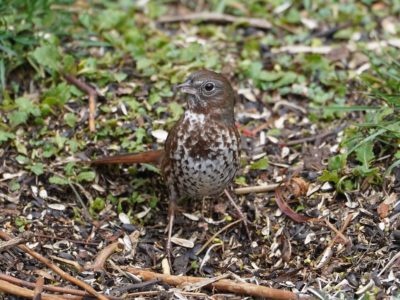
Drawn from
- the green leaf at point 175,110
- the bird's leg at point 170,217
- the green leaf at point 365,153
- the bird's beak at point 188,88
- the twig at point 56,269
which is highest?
the bird's beak at point 188,88

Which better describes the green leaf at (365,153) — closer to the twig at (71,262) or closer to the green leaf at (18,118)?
the twig at (71,262)

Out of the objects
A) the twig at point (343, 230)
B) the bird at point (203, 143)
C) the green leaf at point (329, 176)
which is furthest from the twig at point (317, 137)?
the twig at point (343, 230)

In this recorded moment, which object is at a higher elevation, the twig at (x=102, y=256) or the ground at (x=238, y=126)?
the ground at (x=238, y=126)

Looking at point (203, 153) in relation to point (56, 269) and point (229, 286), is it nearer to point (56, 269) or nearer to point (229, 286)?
point (229, 286)

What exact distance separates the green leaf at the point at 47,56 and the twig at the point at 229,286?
1.91 meters

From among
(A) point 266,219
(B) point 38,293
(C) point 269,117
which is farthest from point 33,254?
(C) point 269,117

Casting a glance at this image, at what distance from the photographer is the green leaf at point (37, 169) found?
532 cm

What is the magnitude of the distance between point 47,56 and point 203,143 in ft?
5.44

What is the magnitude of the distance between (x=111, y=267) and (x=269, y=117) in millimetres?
1957

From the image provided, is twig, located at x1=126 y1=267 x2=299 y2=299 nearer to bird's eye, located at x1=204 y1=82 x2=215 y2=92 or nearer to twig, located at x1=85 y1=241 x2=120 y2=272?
twig, located at x1=85 y1=241 x2=120 y2=272

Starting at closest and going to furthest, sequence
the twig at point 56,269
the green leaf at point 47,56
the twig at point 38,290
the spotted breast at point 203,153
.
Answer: the twig at point 38,290, the twig at point 56,269, the spotted breast at point 203,153, the green leaf at point 47,56

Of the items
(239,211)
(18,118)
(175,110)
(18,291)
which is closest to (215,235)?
(239,211)

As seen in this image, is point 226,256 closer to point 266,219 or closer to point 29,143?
point 266,219

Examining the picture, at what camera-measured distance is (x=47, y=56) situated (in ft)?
19.5
